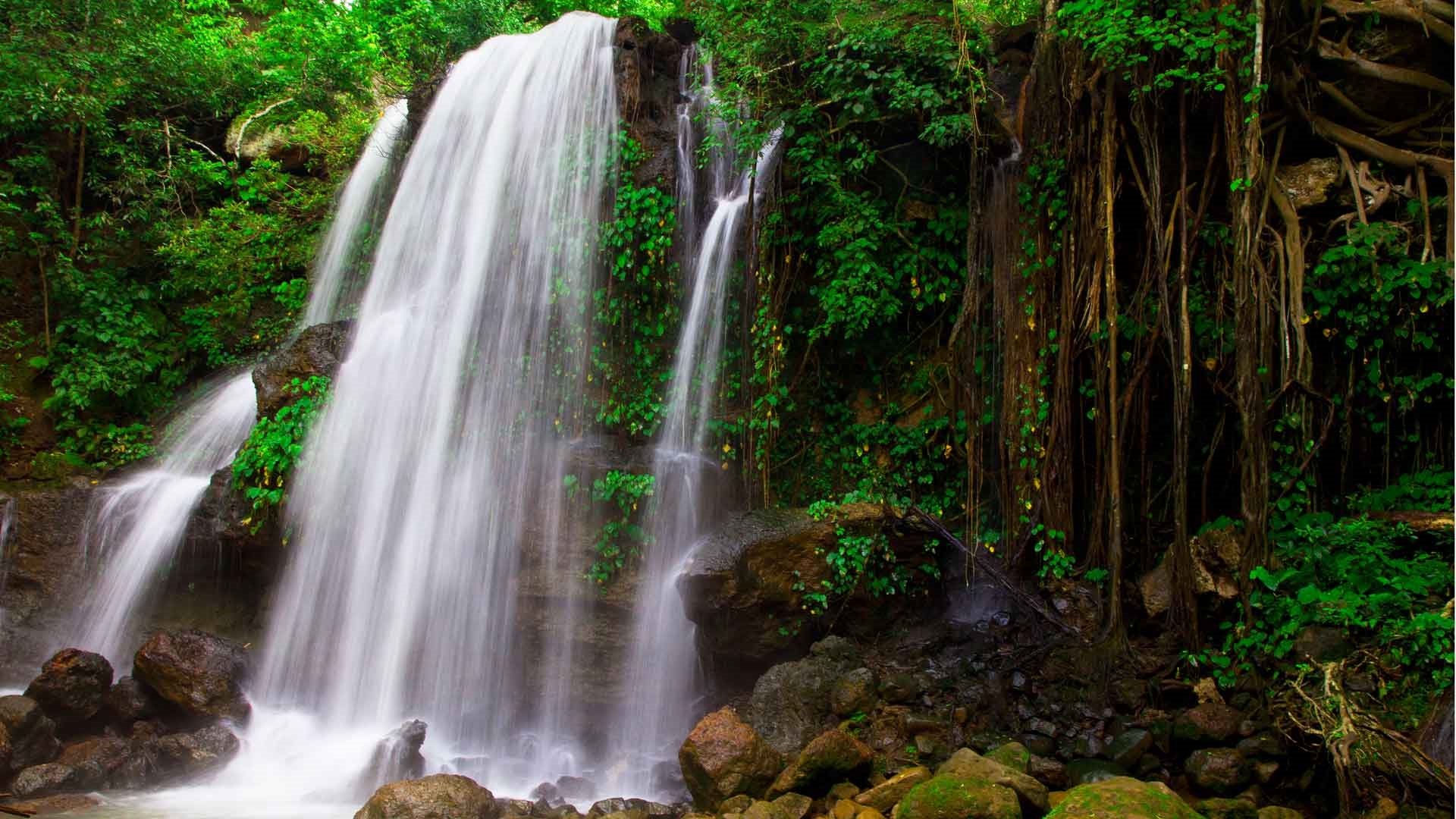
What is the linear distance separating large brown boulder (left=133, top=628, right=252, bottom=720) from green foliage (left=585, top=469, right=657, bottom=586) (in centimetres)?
286

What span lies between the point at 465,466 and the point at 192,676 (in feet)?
8.62

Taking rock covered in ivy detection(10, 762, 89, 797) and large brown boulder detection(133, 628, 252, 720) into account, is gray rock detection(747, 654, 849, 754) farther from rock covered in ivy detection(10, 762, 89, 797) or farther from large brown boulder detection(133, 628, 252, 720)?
rock covered in ivy detection(10, 762, 89, 797)

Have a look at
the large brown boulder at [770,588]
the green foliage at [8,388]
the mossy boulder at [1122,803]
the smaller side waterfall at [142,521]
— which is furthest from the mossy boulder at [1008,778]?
the green foliage at [8,388]

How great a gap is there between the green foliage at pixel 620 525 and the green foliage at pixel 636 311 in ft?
2.08

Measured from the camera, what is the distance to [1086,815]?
4.16 m

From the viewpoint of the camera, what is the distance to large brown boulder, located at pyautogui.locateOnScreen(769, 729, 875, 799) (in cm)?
534

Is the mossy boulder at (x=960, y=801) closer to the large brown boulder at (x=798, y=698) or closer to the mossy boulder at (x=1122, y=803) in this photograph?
the mossy boulder at (x=1122, y=803)

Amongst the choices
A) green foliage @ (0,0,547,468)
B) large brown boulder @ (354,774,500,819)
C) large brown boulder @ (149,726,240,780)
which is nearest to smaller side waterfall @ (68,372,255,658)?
green foliage @ (0,0,547,468)

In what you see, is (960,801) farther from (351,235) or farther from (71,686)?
(351,235)

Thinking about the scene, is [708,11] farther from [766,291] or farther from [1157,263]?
[1157,263]

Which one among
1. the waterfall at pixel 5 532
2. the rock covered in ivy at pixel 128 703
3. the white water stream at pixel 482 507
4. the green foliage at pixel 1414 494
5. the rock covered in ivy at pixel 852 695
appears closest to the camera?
the green foliage at pixel 1414 494

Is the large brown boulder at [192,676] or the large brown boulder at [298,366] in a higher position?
the large brown boulder at [298,366]

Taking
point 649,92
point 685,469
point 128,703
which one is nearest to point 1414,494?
point 685,469

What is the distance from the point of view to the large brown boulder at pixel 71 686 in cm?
666
